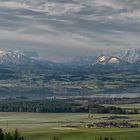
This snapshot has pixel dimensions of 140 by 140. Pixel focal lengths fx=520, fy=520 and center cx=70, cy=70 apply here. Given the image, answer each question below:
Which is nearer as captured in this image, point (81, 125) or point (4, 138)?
point (4, 138)

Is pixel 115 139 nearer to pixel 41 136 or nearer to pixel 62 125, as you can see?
pixel 41 136

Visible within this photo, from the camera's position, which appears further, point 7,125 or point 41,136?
point 7,125

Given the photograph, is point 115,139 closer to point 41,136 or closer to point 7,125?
point 41,136

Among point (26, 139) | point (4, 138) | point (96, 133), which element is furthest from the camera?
point (96, 133)

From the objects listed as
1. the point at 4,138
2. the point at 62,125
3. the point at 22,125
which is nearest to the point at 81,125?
the point at 62,125

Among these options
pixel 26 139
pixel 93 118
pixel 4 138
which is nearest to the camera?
pixel 4 138

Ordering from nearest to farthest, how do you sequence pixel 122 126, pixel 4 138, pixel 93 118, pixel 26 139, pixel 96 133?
pixel 4 138, pixel 26 139, pixel 96 133, pixel 122 126, pixel 93 118

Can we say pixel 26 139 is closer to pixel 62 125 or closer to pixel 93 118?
pixel 62 125

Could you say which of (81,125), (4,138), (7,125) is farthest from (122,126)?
(4,138)
